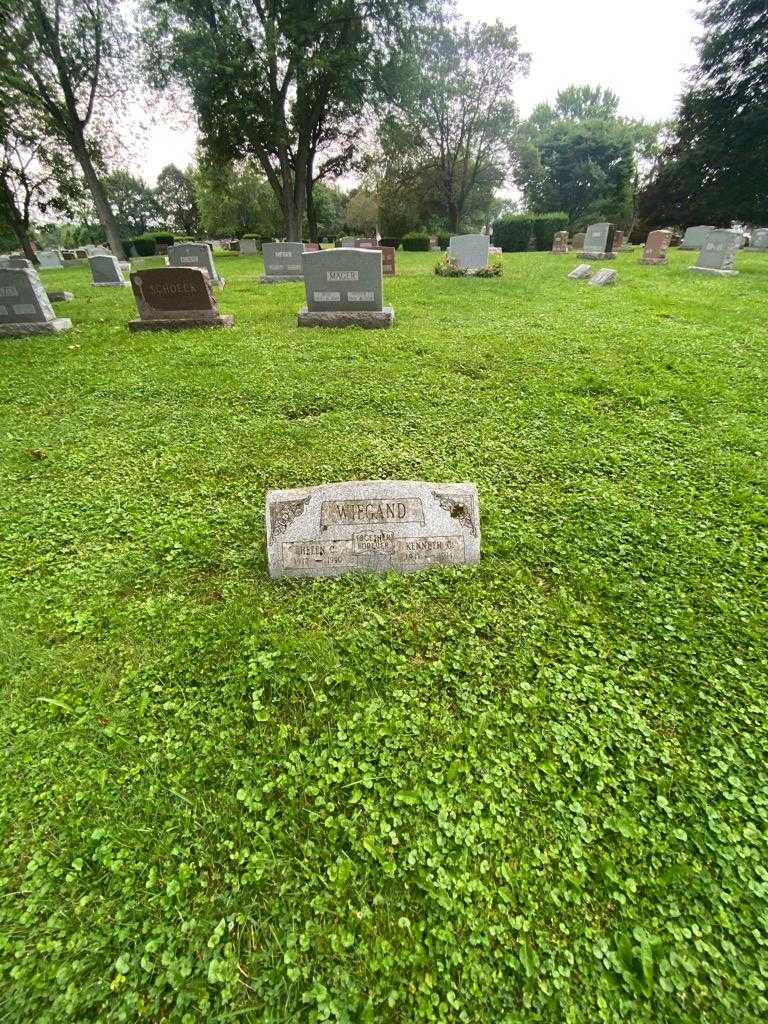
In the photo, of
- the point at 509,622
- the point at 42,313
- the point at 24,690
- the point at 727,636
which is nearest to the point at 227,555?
the point at 24,690

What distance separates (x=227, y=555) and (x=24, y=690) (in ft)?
4.60

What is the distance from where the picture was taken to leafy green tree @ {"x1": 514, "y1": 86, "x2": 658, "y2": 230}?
3941cm

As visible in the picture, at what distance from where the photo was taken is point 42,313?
9328 millimetres

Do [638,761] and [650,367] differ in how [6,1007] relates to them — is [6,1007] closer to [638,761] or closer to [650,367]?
[638,761]

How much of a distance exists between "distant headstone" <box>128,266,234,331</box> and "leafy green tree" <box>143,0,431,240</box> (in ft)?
57.2

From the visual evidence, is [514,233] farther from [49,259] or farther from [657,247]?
[49,259]

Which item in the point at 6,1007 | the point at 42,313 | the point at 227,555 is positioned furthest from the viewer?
the point at 42,313

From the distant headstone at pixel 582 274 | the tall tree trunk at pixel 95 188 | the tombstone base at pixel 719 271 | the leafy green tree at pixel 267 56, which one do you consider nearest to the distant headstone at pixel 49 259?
the tall tree trunk at pixel 95 188

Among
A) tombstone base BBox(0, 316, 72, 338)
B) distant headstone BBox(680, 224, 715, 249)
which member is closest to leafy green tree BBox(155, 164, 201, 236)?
distant headstone BBox(680, 224, 715, 249)

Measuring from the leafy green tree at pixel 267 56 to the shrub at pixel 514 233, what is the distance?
1028 centimetres

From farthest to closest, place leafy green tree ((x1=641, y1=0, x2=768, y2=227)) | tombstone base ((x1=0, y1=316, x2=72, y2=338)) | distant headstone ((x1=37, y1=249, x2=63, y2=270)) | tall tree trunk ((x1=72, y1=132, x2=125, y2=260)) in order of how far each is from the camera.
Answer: distant headstone ((x1=37, y1=249, x2=63, y2=270)) < leafy green tree ((x1=641, y1=0, x2=768, y2=227)) < tall tree trunk ((x1=72, y1=132, x2=125, y2=260)) < tombstone base ((x1=0, y1=316, x2=72, y2=338))

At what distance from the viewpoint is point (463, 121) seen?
36781 mm

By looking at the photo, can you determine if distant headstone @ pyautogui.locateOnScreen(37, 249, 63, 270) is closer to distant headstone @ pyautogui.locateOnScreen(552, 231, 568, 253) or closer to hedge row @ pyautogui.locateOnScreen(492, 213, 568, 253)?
hedge row @ pyautogui.locateOnScreen(492, 213, 568, 253)

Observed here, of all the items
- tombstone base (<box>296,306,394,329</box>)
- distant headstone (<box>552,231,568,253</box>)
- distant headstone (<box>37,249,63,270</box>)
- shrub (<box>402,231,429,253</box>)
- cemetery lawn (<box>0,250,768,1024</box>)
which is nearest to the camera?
cemetery lawn (<box>0,250,768,1024</box>)
